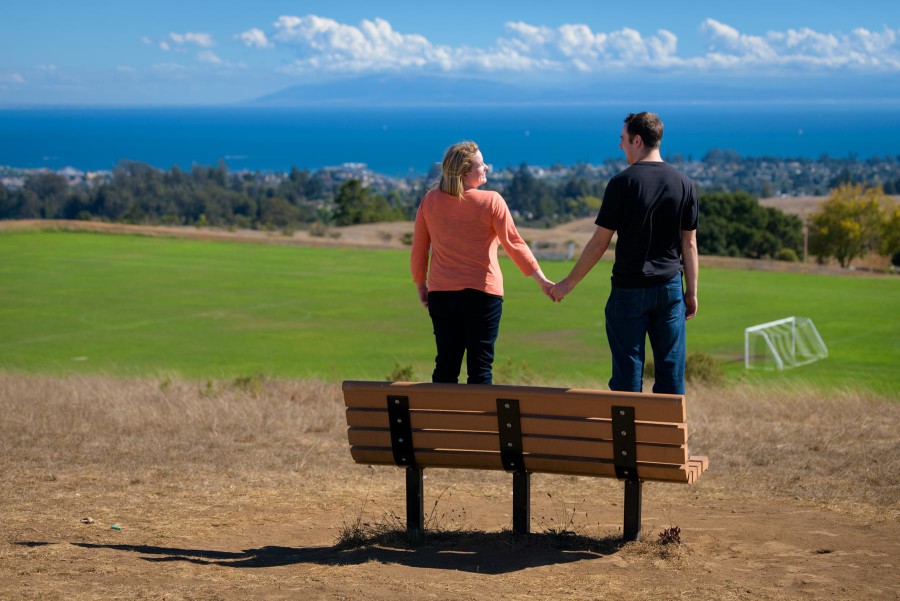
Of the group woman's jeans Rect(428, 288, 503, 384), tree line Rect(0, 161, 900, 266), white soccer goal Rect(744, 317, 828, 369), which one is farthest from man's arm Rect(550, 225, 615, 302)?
white soccer goal Rect(744, 317, 828, 369)

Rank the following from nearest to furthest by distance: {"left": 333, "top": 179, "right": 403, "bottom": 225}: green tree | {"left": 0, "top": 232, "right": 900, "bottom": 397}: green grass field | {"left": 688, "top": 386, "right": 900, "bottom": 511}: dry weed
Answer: {"left": 688, "top": 386, "right": 900, "bottom": 511}: dry weed → {"left": 0, "top": 232, "right": 900, "bottom": 397}: green grass field → {"left": 333, "top": 179, "right": 403, "bottom": 225}: green tree

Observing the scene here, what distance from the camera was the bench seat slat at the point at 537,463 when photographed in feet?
16.8

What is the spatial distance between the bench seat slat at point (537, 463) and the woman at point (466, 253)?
1.49 feet

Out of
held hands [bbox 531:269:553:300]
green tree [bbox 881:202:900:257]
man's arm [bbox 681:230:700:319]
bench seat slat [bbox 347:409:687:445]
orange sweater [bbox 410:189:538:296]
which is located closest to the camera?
bench seat slat [bbox 347:409:687:445]

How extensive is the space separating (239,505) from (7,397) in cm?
474

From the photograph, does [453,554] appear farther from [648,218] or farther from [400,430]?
[648,218]

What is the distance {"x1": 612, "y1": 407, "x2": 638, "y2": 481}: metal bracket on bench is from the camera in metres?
5.03

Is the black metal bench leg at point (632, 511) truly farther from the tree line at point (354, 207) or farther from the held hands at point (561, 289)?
the tree line at point (354, 207)

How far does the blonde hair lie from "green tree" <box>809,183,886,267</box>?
256 ft

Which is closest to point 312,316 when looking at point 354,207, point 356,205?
point 354,207

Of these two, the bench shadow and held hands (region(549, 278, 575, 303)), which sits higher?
held hands (region(549, 278, 575, 303))

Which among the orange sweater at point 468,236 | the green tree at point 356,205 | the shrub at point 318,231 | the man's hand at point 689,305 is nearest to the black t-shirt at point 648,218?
the man's hand at point 689,305

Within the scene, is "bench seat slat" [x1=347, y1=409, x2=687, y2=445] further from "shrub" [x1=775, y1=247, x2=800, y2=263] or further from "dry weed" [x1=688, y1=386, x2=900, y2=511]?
"shrub" [x1=775, y1=247, x2=800, y2=263]

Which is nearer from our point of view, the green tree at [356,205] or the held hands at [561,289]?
the held hands at [561,289]
